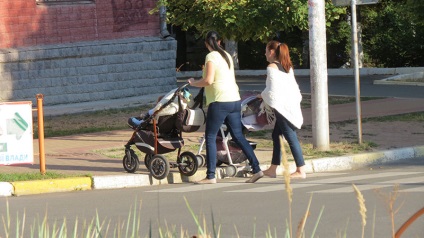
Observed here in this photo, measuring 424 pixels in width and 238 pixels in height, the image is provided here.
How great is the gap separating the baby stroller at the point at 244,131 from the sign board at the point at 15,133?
226 centimetres

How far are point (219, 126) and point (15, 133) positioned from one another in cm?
260

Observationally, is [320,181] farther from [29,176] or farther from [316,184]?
[29,176]

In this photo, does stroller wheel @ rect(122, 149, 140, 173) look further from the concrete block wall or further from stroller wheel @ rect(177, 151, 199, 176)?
the concrete block wall

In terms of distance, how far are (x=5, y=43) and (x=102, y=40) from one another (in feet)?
8.54

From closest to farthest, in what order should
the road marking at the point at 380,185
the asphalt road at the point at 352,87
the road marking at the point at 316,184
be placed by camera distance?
the road marking at the point at 380,185 < the road marking at the point at 316,184 < the asphalt road at the point at 352,87

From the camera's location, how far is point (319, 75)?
14.0 meters

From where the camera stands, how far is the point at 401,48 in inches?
1460

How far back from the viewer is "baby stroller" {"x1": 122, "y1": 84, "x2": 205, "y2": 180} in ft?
38.2

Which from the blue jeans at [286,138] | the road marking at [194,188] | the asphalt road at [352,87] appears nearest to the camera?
the road marking at [194,188]

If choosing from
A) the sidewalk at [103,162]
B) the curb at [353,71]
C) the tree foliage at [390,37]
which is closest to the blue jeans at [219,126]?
the sidewalk at [103,162]

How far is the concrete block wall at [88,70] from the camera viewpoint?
20.8m

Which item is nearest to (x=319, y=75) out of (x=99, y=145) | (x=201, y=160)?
(x=201, y=160)

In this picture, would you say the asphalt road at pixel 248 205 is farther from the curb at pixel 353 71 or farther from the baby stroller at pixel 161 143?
the curb at pixel 353 71

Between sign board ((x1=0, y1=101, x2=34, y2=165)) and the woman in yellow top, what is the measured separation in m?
2.21
